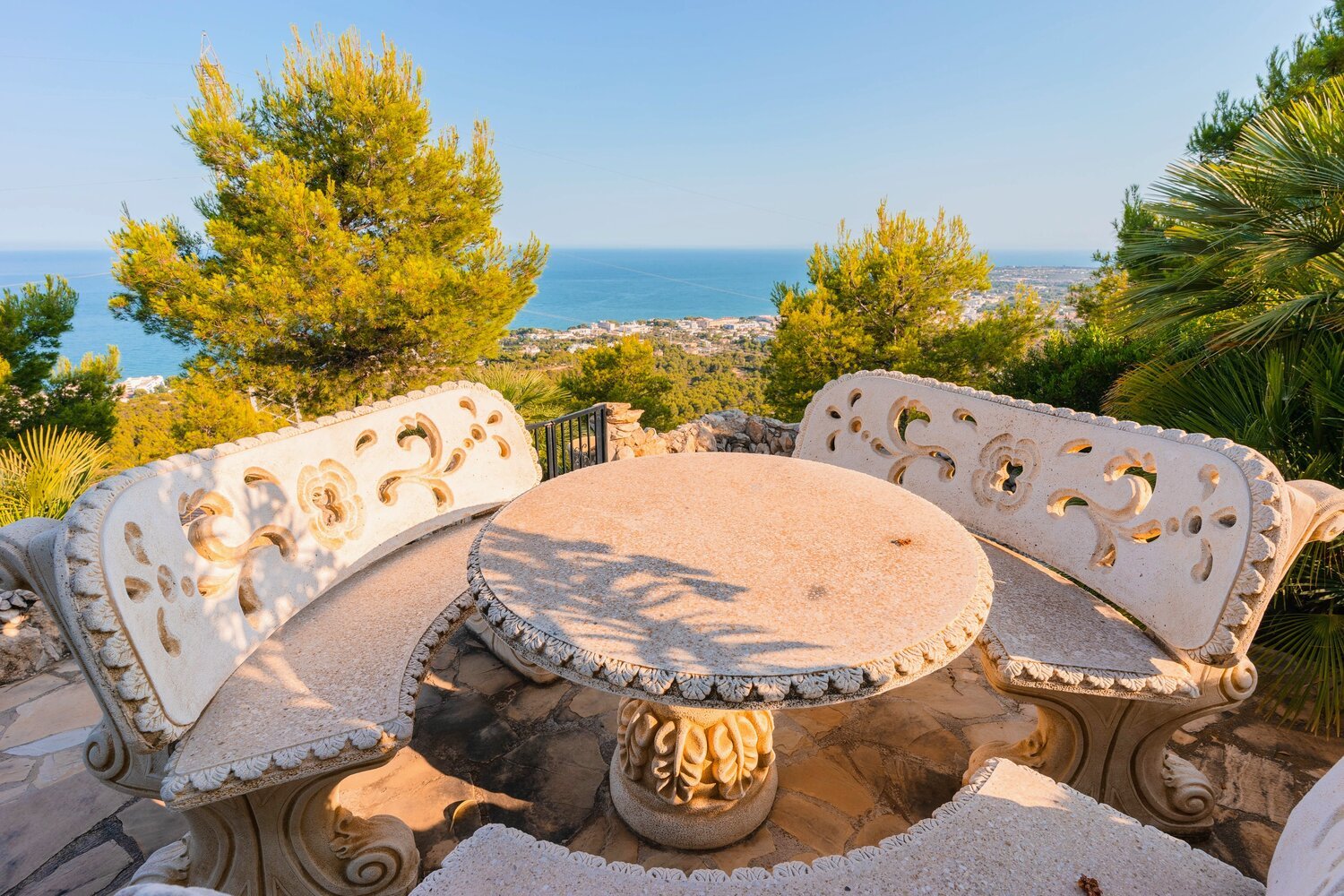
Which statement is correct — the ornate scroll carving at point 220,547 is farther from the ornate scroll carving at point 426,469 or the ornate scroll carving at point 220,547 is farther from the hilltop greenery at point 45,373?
the hilltop greenery at point 45,373

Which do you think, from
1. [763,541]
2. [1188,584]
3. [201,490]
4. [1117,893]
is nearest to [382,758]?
[201,490]

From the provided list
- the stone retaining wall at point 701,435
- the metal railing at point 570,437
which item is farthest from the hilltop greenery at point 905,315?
the metal railing at point 570,437

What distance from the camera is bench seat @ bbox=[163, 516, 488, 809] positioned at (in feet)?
5.20

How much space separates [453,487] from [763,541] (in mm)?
1906

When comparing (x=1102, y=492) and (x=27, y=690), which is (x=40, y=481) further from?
(x=1102, y=492)

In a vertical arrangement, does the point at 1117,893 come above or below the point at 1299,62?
below

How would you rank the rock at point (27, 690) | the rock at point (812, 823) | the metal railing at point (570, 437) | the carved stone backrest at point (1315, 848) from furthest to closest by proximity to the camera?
the metal railing at point (570, 437) → the rock at point (27, 690) → the rock at point (812, 823) → the carved stone backrest at point (1315, 848)

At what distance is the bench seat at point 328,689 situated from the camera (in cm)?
158

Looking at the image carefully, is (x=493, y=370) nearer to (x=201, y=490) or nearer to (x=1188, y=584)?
(x=201, y=490)

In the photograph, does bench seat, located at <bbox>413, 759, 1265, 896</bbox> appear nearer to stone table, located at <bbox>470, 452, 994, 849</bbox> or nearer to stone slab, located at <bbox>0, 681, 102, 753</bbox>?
stone table, located at <bbox>470, 452, 994, 849</bbox>

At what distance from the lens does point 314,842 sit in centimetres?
186

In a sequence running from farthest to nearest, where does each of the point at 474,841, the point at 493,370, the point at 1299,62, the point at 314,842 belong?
the point at 493,370, the point at 1299,62, the point at 314,842, the point at 474,841

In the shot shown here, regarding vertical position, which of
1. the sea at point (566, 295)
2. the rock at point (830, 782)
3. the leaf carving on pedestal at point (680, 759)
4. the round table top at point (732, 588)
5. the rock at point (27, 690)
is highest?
the sea at point (566, 295)

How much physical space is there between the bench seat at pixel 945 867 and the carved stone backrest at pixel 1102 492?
3.09 feet
